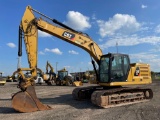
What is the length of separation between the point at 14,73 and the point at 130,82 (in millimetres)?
6145

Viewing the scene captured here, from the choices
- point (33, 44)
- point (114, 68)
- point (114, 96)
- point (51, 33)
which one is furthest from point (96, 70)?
point (33, 44)

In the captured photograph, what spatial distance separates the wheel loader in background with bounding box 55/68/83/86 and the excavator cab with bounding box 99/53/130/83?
1711 centimetres

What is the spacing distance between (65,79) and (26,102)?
21914 millimetres

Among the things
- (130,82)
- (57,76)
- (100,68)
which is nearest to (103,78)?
(100,68)

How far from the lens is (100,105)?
11914 millimetres

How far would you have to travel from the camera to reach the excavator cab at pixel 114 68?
13.2 m

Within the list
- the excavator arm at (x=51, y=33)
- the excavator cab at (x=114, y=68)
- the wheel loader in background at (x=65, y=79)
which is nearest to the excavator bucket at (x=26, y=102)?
the excavator arm at (x=51, y=33)

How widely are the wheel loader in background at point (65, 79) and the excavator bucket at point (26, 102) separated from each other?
63.7 feet

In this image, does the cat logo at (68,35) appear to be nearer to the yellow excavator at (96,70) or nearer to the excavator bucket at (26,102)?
the yellow excavator at (96,70)

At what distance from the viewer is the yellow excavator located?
11477 mm

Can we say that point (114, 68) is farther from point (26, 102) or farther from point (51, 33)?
point (26, 102)

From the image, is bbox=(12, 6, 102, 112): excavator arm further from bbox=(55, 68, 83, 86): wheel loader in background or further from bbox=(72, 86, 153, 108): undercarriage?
bbox=(55, 68, 83, 86): wheel loader in background

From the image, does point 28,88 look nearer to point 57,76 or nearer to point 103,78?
point 103,78

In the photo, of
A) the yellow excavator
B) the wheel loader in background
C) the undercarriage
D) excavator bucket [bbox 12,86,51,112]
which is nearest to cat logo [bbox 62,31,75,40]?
the yellow excavator
